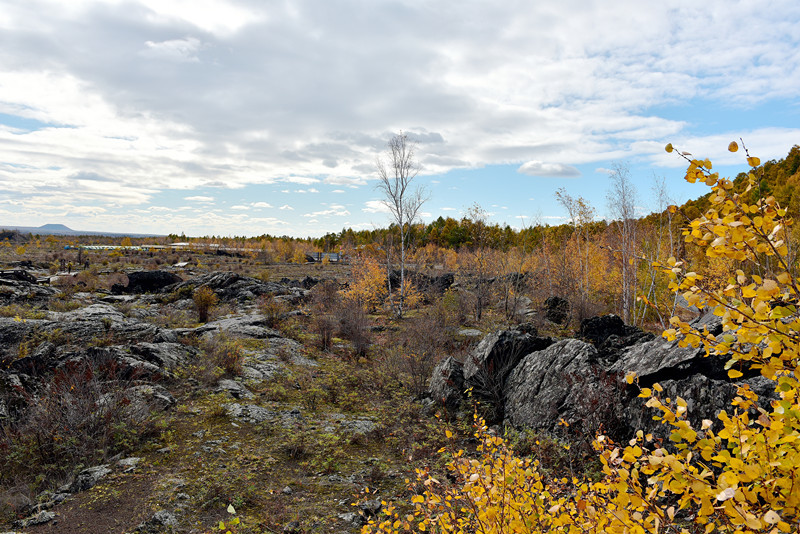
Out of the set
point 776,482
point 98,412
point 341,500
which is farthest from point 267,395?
point 776,482

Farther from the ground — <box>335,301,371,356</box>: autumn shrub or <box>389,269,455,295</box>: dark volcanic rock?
<box>389,269,455,295</box>: dark volcanic rock

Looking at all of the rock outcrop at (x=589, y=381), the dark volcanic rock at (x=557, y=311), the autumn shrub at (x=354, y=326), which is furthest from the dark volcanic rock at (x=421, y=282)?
the rock outcrop at (x=589, y=381)

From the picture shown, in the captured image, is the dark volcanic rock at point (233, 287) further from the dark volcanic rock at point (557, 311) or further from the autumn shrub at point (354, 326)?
the dark volcanic rock at point (557, 311)

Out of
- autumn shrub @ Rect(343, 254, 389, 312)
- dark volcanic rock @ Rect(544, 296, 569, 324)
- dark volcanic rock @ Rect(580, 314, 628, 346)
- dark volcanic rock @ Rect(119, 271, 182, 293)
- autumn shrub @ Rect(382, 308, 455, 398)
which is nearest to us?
autumn shrub @ Rect(382, 308, 455, 398)

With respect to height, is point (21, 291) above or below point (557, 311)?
above

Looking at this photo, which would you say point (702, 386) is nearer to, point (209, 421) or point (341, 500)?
point (341, 500)

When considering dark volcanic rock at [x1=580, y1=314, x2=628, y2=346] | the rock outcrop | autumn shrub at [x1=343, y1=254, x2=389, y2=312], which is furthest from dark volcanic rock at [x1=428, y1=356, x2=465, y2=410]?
autumn shrub at [x1=343, y1=254, x2=389, y2=312]

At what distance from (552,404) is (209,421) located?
20.1ft

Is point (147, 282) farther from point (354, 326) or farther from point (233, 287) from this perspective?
point (354, 326)

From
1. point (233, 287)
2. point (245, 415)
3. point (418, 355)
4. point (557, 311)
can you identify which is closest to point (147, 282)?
point (233, 287)

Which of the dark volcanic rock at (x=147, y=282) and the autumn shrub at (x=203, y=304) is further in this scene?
the dark volcanic rock at (x=147, y=282)

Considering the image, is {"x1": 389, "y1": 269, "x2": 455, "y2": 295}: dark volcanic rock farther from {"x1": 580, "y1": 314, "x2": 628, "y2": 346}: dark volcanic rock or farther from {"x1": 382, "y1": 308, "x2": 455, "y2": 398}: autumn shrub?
{"x1": 580, "y1": 314, "x2": 628, "y2": 346}: dark volcanic rock

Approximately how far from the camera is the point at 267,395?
8633 mm

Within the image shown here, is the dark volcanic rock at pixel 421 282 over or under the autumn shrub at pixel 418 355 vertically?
over
